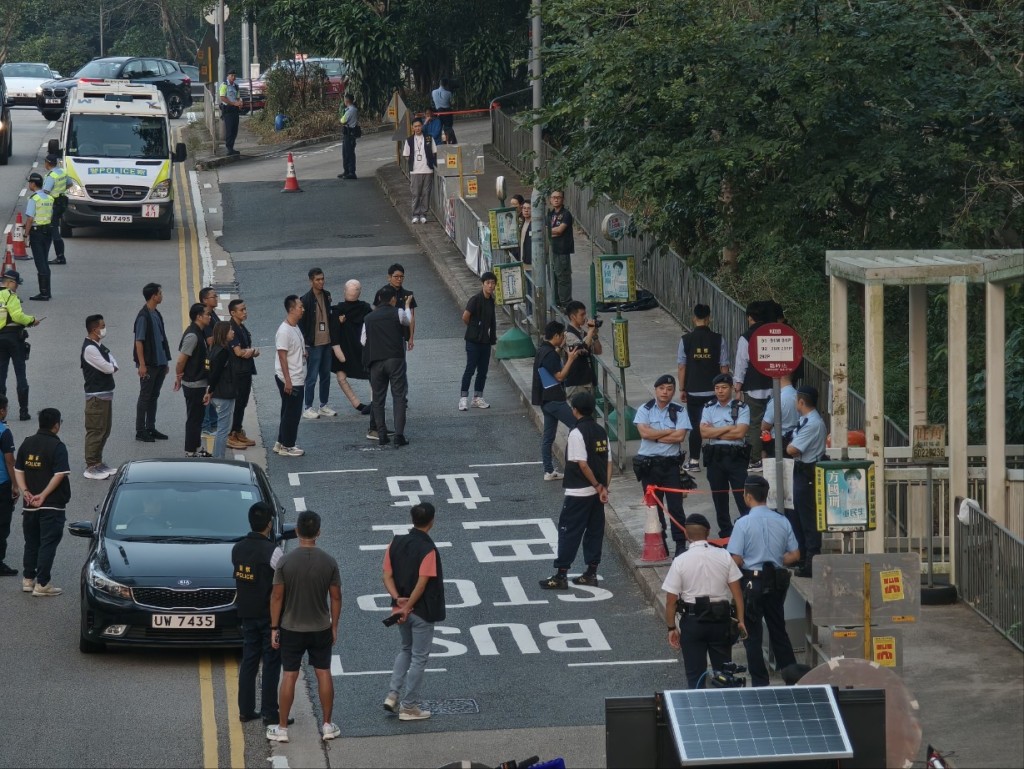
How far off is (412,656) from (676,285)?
14138 millimetres

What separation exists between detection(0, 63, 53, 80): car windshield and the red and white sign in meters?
45.1

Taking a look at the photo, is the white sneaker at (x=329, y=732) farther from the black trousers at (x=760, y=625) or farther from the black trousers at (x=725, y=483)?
the black trousers at (x=725, y=483)

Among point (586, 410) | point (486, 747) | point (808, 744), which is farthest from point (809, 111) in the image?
point (808, 744)

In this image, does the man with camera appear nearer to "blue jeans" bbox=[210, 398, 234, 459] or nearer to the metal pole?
"blue jeans" bbox=[210, 398, 234, 459]

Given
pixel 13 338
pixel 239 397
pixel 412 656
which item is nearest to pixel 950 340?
pixel 412 656

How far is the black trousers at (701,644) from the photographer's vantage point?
37.2ft

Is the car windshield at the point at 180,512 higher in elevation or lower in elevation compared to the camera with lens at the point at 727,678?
Answer: higher

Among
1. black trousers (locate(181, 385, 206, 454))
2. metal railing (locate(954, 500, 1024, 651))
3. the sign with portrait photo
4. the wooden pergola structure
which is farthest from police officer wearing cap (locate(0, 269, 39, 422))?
metal railing (locate(954, 500, 1024, 651))

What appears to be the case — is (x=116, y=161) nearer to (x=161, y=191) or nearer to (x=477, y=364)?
(x=161, y=191)

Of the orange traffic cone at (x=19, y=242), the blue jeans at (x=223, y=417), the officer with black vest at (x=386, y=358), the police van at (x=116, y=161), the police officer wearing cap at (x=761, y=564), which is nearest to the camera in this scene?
the police officer wearing cap at (x=761, y=564)

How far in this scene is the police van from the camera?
102ft

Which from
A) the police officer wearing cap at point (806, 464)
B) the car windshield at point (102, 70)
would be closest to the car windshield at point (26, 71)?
the car windshield at point (102, 70)

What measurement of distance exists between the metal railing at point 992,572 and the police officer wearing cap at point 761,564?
200cm

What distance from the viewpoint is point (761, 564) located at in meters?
11.7
